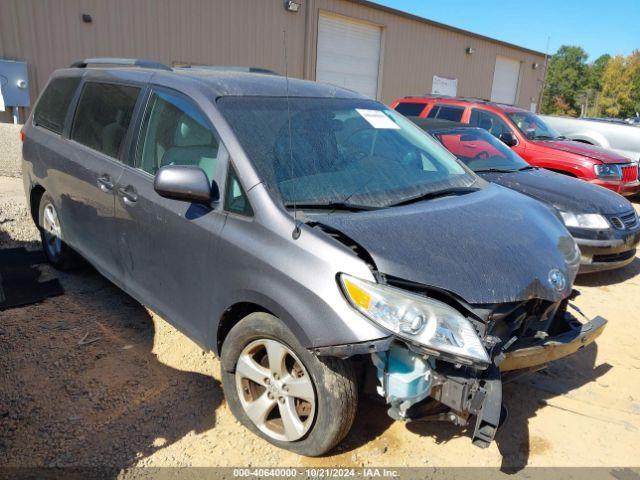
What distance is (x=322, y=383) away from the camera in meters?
2.27

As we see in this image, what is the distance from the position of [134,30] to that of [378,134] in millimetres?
10096

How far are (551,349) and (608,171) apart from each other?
6.36 meters

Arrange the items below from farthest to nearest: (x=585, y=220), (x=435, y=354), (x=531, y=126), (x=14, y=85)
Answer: (x=14, y=85) → (x=531, y=126) → (x=585, y=220) → (x=435, y=354)

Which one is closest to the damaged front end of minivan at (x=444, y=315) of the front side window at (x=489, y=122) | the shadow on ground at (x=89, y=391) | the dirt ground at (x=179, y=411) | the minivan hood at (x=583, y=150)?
the dirt ground at (x=179, y=411)

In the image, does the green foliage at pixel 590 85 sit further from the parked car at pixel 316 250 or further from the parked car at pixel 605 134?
the parked car at pixel 316 250

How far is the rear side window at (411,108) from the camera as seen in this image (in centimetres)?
922

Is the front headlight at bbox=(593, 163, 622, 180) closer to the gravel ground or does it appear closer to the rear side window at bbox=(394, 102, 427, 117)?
the rear side window at bbox=(394, 102, 427, 117)

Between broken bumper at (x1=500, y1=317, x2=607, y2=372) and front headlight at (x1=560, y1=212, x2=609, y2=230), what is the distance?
2449 mm

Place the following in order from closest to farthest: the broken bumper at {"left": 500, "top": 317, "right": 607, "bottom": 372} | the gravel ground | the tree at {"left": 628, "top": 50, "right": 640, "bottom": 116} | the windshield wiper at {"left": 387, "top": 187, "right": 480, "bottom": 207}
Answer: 1. the broken bumper at {"left": 500, "top": 317, "right": 607, "bottom": 372}
2. the windshield wiper at {"left": 387, "top": 187, "right": 480, "bottom": 207}
3. the gravel ground
4. the tree at {"left": 628, "top": 50, "right": 640, "bottom": 116}

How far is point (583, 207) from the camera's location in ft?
16.7

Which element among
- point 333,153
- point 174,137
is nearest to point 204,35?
point 174,137

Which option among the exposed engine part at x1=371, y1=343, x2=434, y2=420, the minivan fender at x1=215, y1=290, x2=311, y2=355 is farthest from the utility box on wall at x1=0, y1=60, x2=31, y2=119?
the exposed engine part at x1=371, y1=343, x2=434, y2=420

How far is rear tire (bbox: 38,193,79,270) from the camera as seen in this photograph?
4359 mm

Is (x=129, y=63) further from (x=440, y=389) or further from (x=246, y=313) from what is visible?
(x=440, y=389)
